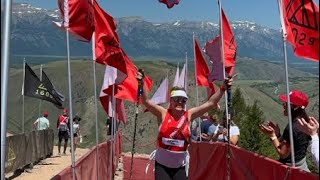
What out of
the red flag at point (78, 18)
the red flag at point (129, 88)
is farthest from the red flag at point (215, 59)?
the red flag at point (78, 18)

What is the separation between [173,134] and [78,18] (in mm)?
2722

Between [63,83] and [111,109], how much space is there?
454 feet

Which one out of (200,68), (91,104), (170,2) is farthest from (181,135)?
(91,104)

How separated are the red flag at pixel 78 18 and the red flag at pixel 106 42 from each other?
43 cm

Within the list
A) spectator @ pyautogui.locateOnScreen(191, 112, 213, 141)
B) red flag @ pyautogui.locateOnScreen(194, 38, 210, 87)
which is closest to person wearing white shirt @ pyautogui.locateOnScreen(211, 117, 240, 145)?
spectator @ pyautogui.locateOnScreen(191, 112, 213, 141)

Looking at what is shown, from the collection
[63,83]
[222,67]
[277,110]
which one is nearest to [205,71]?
[222,67]

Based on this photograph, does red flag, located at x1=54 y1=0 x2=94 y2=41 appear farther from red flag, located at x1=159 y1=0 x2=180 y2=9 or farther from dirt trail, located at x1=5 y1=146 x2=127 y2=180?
dirt trail, located at x1=5 y1=146 x2=127 y2=180

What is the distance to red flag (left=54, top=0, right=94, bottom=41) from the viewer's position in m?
9.46

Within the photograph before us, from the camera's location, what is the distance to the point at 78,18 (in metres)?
9.80

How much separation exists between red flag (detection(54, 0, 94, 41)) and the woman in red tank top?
1814 mm

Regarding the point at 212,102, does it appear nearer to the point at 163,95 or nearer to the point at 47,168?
the point at 163,95

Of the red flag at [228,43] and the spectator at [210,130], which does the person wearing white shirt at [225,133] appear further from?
the red flag at [228,43]

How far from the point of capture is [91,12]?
10.1 meters

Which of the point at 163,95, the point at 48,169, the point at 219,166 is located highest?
the point at 163,95
